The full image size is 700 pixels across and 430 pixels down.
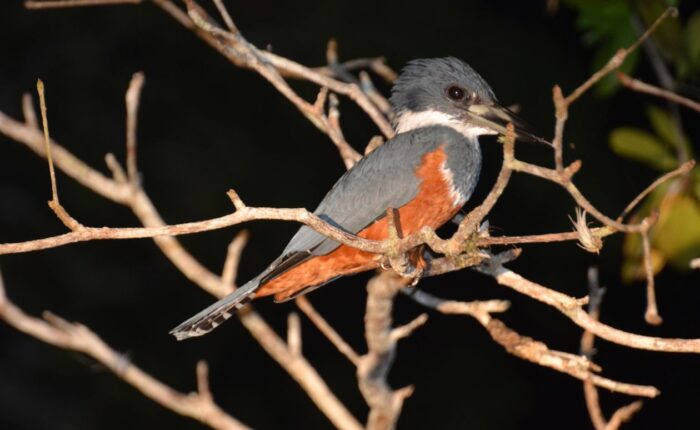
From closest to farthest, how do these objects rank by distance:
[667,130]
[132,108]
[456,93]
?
[667,130], [132,108], [456,93]

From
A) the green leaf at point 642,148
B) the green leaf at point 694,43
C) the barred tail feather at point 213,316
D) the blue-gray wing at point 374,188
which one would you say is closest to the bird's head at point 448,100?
the blue-gray wing at point 374,188

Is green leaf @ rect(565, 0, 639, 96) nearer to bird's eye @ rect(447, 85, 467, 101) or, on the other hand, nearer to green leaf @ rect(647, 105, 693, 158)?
green leaf @ rect(647, 105, 693, 158)

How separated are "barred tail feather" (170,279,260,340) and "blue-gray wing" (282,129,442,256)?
215mm

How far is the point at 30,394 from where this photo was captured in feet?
18.1

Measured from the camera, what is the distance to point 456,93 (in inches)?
143

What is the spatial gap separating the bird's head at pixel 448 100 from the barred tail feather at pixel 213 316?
1027 millimetres

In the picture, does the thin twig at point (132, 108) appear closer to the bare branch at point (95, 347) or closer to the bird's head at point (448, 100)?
the bare branch at point (95, 347)

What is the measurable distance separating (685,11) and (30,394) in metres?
4.21

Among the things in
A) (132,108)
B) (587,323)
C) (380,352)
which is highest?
(132,108)

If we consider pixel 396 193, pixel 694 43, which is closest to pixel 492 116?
pixel 396 193

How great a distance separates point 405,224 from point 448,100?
598 mm

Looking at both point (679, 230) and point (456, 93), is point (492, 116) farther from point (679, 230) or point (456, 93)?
point (679, 230)

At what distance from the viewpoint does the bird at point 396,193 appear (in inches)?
129

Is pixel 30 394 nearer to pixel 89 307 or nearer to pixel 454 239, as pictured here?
pixel 89 307
